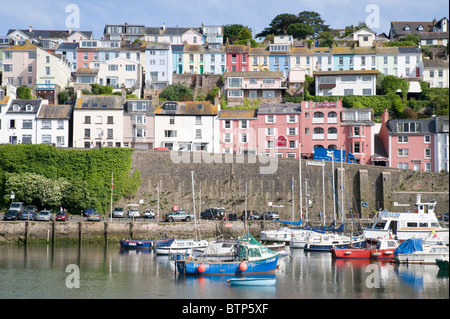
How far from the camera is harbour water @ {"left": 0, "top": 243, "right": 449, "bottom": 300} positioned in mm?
30656

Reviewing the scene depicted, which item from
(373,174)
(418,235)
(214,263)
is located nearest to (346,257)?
(418,235)

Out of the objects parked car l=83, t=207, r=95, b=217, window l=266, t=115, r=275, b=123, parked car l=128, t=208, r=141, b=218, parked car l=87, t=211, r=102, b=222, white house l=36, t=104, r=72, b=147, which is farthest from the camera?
window l=266, t=115, r=275, b=123

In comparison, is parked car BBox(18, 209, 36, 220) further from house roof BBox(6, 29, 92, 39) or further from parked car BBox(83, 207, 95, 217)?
house roof BBox(6, 29, 92, 39)

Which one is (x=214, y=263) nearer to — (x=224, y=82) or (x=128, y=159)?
(x=128, y=159)

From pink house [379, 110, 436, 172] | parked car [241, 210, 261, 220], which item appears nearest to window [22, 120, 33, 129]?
parked car [241, 210, 261, 220]

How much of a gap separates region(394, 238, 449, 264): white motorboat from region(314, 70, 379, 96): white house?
1407 inches

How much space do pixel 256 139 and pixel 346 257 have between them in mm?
23483

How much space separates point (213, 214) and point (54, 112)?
2091 cm

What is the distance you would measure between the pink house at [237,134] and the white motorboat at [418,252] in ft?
82.8

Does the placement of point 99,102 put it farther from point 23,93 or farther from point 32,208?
point 32,208

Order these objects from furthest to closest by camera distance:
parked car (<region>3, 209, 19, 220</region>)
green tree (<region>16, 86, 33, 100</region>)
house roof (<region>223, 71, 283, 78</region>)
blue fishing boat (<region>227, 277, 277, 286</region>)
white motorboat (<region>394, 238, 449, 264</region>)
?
house roof (<region>223, 71, 283, 78</region>), green tree (<region>16, 86, 33, 100</region>), parked car (<region>3, 209, 19, 220</region>), white motorboat (<region>394, 238, 449, 264</region>), blue fishing boat (<region>227, 277, 277, 286</region>)

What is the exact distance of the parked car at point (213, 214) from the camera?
170 ft

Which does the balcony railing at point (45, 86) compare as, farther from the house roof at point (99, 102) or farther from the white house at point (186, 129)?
the white house at point (186, 129)

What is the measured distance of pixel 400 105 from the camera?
224 ft
